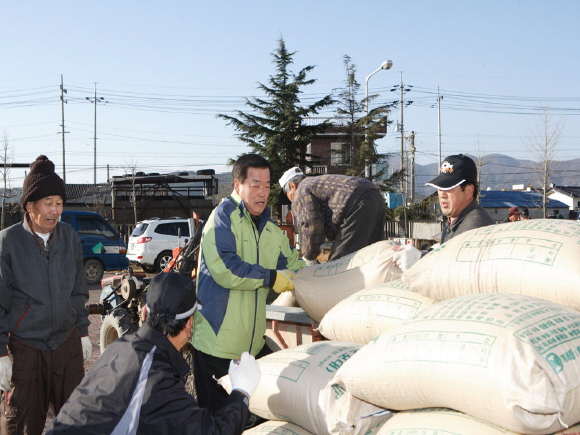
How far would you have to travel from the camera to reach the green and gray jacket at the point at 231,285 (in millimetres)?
2777

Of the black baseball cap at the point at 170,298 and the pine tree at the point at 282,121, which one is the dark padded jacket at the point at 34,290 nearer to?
the black baseball cap at the point at 170,298

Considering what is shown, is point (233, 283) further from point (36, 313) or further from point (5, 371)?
point (5, 371)

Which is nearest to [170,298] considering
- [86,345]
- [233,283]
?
[233,283]

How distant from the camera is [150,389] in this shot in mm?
1797

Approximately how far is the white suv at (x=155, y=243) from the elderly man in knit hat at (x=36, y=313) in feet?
41.0

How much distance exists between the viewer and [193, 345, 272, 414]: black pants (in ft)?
9.28

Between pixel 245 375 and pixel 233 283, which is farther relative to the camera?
pixel 233 283

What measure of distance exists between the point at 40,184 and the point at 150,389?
169 cm

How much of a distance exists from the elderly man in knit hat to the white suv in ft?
41.0

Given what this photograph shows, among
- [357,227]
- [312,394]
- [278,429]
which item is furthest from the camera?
[357,227]

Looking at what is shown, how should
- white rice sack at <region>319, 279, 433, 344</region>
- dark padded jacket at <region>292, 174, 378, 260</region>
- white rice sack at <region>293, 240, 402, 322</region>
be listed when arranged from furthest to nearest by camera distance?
dark padded jacket at <region>292, 174, 378, 260</region> < white rice sack at <region>293, 240, 402, 322</region> < white rice sack at <region>319, 279, 433, 344</region>

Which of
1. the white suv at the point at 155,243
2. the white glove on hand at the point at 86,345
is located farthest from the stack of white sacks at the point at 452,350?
the white suv at the point at 155,243

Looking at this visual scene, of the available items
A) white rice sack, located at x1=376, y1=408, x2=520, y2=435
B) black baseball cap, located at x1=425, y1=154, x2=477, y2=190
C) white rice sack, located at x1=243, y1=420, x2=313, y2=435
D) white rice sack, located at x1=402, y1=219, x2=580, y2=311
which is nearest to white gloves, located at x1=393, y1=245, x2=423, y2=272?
white rice sack, located at x1=402, y1=219, x2=580, y2=311

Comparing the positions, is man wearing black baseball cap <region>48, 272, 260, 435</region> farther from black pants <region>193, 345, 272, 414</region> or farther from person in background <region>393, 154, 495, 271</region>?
person in background <region>393, 154, 495, 271</region>
